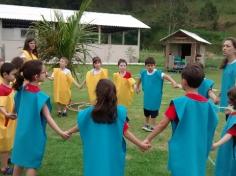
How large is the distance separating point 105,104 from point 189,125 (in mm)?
814

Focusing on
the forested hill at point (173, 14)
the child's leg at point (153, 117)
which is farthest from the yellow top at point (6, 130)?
the forested hill at point (173, 14)

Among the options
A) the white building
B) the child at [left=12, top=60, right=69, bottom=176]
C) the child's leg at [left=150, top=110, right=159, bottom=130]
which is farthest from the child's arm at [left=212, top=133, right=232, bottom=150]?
the white building

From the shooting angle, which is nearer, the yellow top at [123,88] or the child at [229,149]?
the child at [229,149]

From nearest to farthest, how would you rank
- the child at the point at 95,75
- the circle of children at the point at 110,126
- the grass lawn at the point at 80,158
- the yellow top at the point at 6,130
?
the circle of children at the point at 110,126, the yellow top at the point at 6,130, the grass lawn at the point at 80,158, the child at the point at 95,75

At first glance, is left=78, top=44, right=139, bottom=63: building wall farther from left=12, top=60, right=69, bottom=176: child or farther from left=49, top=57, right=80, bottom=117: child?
left=12, top=60, right=69, bottom=176: child

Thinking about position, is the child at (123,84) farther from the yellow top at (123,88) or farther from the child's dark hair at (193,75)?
the child's dark hair at (193,75)

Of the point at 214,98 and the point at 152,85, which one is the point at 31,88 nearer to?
the point at 214,98

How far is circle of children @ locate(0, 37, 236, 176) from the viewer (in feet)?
13.0

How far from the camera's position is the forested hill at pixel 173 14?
162 feet

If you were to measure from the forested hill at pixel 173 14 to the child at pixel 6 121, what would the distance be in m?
41.8

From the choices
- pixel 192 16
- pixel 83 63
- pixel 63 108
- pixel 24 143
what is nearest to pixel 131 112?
pixel 63 108

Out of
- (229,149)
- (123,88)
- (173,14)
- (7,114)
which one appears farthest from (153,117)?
(173,14)

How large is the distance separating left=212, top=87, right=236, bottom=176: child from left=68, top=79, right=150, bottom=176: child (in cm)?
111

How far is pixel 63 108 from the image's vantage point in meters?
9.83
